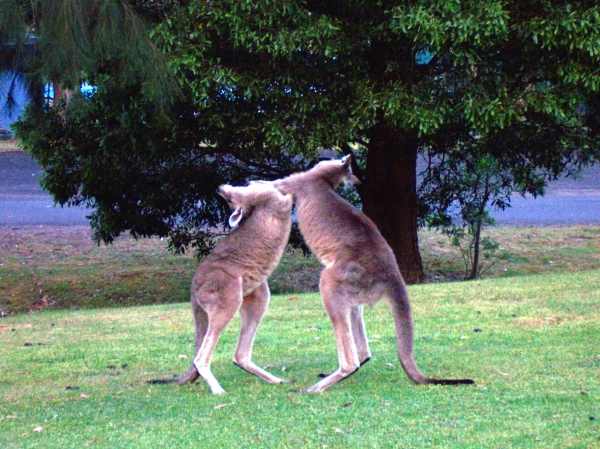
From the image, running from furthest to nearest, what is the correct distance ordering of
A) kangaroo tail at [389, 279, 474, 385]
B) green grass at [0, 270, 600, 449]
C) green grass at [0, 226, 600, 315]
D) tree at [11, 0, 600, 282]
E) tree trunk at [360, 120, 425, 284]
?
1. green grass at [0, 226, 600, 315]
2. tree trunk at [360, 120, 425, 284]
3. tree at [11, 0, 600, 282]
4. kangaroo tail at [389, 279, 474, 385]
5. green grass at [0, 270, 600, 449]

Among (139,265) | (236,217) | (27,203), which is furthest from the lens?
(27,203)

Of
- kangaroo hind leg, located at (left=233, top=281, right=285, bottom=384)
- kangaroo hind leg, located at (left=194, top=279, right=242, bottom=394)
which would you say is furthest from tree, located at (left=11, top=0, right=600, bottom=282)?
kangaroo hind leg, located at (left=194, top=279, right=242, bottom=394)

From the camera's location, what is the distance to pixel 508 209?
23.0 metres

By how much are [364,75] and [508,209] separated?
1241 cm

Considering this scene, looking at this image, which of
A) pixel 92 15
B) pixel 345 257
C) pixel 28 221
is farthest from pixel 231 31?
pixel 28 221

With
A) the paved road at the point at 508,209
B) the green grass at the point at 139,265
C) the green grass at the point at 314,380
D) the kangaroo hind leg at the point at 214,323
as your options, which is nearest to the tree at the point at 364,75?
the green grass at the point at 314,380

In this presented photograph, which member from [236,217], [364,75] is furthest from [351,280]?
[364,75]

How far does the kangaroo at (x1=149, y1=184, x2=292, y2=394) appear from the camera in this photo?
247 inches

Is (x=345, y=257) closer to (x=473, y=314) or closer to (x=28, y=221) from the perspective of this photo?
(x=473, y=314)

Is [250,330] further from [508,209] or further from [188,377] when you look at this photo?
[508,209]

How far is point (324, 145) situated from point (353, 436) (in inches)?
280

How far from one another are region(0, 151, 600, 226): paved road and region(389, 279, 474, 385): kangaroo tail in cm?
1532

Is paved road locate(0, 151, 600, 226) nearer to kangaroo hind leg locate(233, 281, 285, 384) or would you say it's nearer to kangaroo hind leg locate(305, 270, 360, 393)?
kangaroo hind leg locate(233, 281, 285, 384)

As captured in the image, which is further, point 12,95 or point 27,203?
point 27,203
